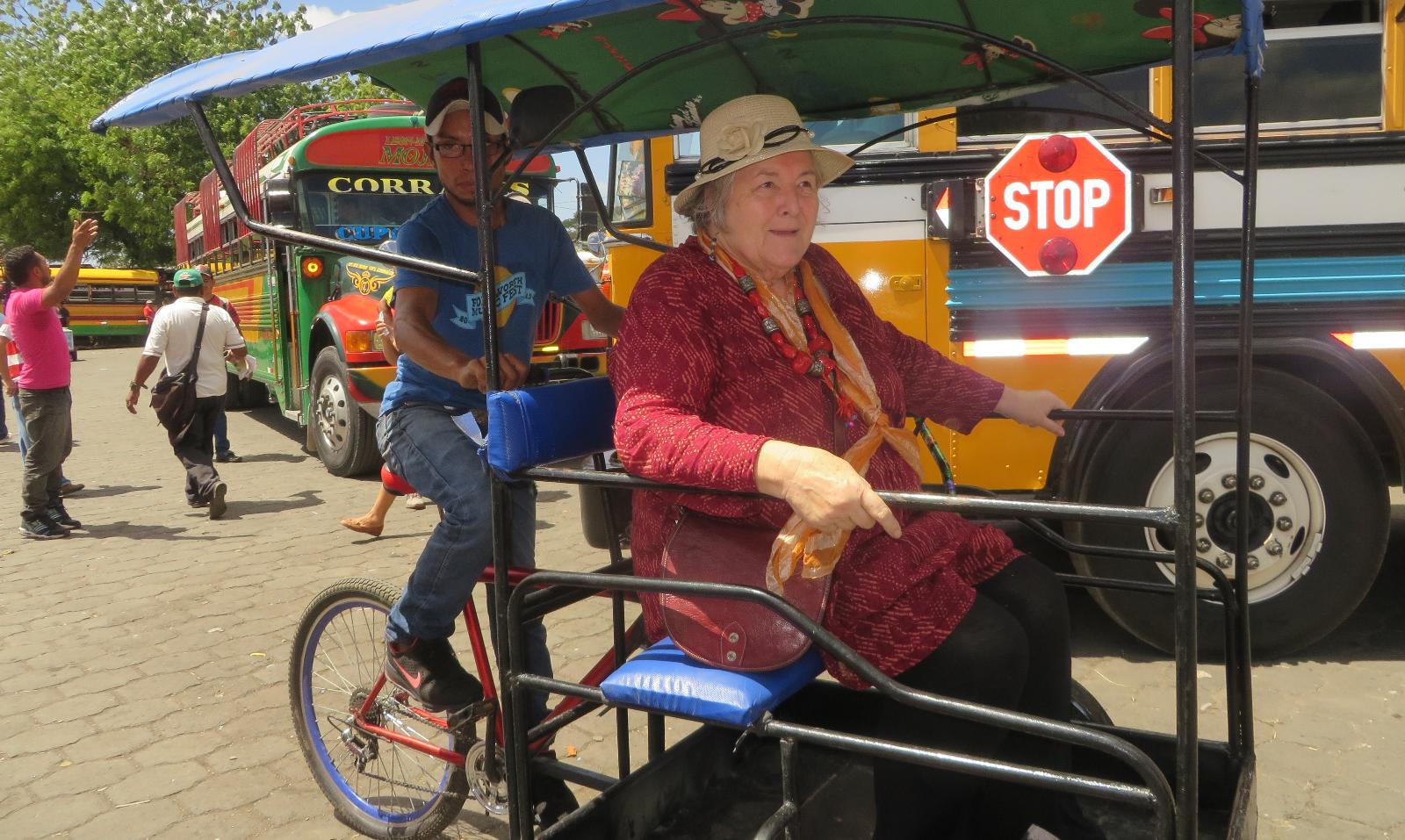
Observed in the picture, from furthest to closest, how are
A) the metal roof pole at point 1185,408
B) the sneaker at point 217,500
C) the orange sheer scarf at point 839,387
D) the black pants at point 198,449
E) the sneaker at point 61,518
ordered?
the black pants at point 198,449, the sneaker at point 217,500, the sneaker at point 61,518, the orange sheer scarf at point 839,387, the metal roof pole at point 1185,408

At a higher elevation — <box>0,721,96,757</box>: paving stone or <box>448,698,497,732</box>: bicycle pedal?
<box>448,698,497,732</box>: bicycle pedal

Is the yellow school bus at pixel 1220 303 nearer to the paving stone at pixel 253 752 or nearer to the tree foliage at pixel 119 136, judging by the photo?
the paving stone at pixel 253 752

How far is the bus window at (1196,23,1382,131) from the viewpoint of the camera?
396cm

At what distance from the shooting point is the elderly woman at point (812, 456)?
1.97 meters

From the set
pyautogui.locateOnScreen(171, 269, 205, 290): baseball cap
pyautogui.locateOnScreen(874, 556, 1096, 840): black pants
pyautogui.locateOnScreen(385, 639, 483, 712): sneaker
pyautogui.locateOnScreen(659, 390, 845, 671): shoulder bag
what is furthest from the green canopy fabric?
pyautogui.locateOnScreen(171, 269, 205, 290): baseball cap

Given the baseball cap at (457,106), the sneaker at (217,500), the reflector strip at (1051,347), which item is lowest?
the sneaker at (217,500)

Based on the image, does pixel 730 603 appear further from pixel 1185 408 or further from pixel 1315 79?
pixel 1315 79

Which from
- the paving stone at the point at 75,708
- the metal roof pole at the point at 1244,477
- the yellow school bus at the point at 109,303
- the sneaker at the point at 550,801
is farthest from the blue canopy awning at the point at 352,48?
the yellow school bus at the point at 109,303

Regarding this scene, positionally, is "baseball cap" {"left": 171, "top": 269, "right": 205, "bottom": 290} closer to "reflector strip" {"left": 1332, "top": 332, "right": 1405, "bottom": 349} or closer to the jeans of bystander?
the jeans of bystander

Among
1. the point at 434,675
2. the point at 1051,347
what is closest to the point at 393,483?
the point at 434,675

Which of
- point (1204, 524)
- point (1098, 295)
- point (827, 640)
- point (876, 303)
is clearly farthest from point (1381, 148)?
point (827, 640)

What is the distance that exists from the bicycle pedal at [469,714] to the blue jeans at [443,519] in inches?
4.6

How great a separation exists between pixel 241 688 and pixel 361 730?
1.57 meters

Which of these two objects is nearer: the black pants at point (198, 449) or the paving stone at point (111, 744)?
the paving stone at point (111, 744)
